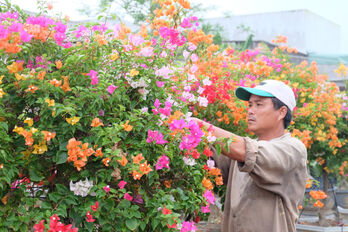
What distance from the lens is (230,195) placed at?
8.41ft

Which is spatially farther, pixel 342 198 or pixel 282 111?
pixel 342 198

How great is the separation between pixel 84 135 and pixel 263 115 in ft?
3.91

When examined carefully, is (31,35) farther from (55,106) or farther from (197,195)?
(197,195)

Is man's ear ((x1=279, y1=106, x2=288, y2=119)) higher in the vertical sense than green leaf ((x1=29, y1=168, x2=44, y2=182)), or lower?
higher

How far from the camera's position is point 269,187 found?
226 centimetres

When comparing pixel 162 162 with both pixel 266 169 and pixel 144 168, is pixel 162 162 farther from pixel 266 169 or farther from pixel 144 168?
pixel 266 169

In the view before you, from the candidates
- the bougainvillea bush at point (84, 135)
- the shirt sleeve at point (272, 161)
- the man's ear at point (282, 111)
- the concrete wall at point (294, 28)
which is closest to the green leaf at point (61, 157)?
the bougainvillea bush at point (84, 135)

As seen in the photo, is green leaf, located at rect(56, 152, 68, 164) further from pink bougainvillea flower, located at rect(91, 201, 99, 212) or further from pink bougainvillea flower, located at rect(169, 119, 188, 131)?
pink bougainvillea flower, located at rect(169, 119, 188, 131)

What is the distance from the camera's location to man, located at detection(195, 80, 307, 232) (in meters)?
2.13

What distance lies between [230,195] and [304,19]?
Result: 17527 mm

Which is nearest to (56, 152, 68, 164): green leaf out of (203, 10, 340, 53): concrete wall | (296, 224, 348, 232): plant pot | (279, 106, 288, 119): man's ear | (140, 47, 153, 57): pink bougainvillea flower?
(140, 47, 153, 57): pink bougainvillea flower

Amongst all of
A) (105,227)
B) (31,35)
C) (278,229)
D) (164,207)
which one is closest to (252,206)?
(278,229)

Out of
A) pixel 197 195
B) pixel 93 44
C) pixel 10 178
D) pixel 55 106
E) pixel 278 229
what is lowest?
pixel 278 229

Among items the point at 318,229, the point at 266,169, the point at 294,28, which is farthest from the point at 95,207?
the point at 294,28
